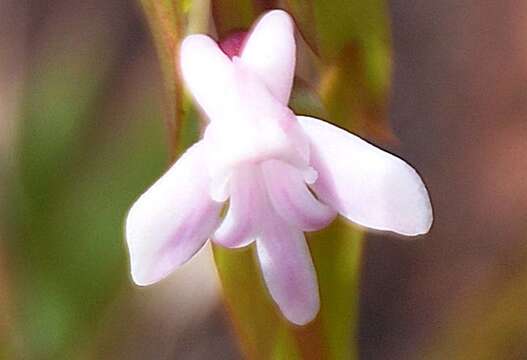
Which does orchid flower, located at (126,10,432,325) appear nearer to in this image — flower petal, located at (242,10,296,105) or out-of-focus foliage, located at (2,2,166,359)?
flower petal, located at (242,10,296,105)

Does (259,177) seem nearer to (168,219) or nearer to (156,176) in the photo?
(168,219)

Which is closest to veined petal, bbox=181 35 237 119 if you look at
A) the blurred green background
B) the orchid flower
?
the orchid flower

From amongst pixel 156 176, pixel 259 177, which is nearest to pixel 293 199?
pixel 259 177

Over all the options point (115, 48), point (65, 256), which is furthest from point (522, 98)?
point (65, 256)

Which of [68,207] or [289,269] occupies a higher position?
[289,269]

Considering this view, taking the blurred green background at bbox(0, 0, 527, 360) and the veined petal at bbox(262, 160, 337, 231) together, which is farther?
the blurred green background at bbox(0, 0, 527, 360)

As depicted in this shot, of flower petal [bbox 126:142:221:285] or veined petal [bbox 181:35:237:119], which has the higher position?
veined petal [bbox 181:35:237:119]

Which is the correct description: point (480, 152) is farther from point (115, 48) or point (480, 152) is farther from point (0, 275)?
point (0, 275)
